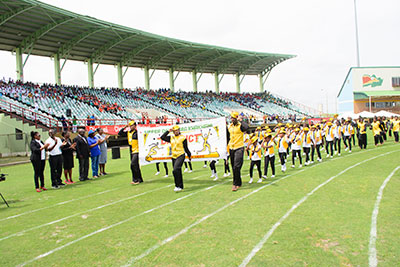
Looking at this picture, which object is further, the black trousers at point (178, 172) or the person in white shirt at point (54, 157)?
the person in white shirt at point (54, 157)

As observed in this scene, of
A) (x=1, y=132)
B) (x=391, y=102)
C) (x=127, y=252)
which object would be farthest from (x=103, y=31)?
(x=391, y=102)

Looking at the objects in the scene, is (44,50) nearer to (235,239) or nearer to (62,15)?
(62,15)

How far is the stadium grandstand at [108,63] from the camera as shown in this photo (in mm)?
28516

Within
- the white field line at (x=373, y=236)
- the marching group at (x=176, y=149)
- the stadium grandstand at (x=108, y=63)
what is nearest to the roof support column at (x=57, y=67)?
the stadium grandstand at (x=108, y=63)

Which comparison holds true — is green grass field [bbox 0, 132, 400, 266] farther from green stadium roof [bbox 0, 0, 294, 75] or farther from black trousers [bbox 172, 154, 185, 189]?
green stadium roof [bbox 0, 0, 294, 75]

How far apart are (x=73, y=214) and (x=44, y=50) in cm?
3479

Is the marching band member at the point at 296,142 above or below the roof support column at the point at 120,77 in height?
below

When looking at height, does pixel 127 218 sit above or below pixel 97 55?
below

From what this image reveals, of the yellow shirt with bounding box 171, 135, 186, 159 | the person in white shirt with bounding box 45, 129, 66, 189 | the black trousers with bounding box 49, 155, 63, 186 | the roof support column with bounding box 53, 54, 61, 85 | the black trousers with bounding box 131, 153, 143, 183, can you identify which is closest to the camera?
the yellow shirt with bounding box 171, 135, 186, 159

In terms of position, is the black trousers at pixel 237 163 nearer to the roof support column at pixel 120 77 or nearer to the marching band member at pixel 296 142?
the marching band member at pixel 296 142

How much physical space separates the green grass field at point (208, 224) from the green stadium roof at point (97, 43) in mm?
25327

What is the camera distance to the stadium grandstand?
28516 millimetres

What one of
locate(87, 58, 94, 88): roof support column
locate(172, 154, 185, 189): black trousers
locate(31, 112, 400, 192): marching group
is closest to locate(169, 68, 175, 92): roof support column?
locate(87, 58, 94, 88): roof support column

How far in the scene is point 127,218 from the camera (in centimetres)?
673
